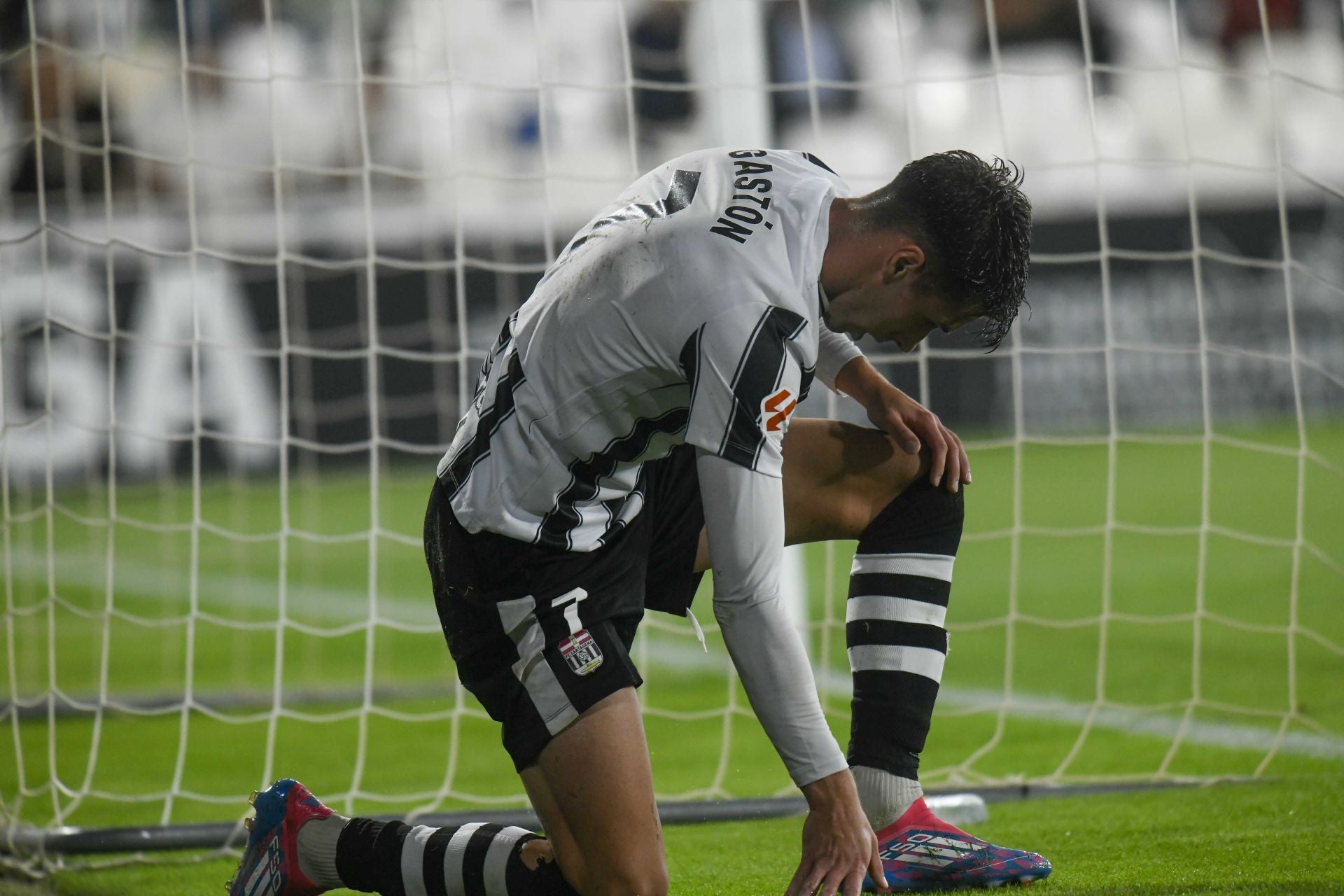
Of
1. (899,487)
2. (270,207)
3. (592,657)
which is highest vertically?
(270,207)

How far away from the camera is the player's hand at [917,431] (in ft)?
7.75

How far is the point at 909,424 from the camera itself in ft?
7.80

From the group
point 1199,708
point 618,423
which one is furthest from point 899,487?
point 1199,708

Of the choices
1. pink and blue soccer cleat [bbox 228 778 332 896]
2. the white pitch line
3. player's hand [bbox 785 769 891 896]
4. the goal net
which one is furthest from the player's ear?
the white pitch line

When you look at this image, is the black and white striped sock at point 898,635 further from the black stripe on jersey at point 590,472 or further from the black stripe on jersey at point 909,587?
the black stripe on jersey at point 590,472

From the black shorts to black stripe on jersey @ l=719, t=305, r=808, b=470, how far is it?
1.23 ft

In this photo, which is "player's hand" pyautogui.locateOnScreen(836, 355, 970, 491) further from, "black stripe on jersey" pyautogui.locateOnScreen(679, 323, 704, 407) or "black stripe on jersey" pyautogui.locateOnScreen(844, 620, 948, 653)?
"black stripe on jersey" pyautogui.locateOnScreen(679, 323, 704, 407)

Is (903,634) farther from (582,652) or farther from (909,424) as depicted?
(582,652)

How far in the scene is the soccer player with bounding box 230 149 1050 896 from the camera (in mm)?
1854

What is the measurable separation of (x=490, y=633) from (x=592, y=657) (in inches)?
6.8

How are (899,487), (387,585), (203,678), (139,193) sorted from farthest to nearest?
1. (139,193)
2. (387,585)
3. (203,678)
4. (899,487)

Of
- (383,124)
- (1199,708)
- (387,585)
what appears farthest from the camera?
(383,124)

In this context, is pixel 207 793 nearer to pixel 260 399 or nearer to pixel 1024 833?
pixel 1024 833

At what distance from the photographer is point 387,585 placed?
262 inches
